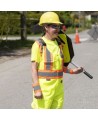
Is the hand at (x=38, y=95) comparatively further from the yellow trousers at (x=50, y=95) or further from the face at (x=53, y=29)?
the face at (x=53, y=29)

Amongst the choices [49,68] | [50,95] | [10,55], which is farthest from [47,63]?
[10,55]

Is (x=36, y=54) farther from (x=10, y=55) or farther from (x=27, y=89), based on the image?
(x=10, y=55)

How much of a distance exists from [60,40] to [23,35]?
2253 centimetres

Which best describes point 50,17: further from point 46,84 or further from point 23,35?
point 23,35

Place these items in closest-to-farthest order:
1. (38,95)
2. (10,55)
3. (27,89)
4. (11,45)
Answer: (38,95) → (27,89) → (10,55) → (11,45)

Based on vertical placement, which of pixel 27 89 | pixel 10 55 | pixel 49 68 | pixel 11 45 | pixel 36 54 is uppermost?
pixel 36 54

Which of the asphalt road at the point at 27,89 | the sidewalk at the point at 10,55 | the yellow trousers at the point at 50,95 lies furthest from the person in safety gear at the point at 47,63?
the sidewalk at the point at 10,55

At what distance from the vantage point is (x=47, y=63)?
450 centimetres

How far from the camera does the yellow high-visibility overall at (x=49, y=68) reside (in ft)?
14.8

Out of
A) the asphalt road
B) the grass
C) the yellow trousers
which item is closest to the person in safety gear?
the yellow trousers

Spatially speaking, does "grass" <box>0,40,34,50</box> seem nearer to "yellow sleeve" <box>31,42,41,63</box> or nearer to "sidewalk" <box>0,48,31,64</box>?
"sidewalk" <box>0,48,31,64</box>

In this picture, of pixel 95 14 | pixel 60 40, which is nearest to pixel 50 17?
pixel 60 40

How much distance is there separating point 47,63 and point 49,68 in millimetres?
58

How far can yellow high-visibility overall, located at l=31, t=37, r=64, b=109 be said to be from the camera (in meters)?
4.50
